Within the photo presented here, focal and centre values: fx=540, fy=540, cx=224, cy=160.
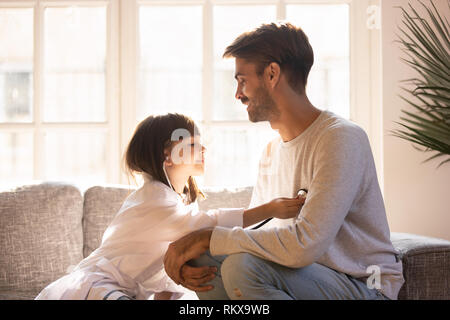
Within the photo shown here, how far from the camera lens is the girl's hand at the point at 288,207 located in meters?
1.51

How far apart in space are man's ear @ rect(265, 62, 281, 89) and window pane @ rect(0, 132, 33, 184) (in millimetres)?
1580

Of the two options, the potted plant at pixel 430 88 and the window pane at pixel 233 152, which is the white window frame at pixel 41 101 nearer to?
the window pane at pixel 233 152

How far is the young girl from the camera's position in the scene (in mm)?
1571

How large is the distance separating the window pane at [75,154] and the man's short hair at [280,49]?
1.32m

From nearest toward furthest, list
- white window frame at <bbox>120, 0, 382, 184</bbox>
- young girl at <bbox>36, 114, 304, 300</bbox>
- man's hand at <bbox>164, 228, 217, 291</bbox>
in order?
1. man's hand at <bbox>164, 228, 217, 291</bbox>
2. young girl at <bbox>36, 114, 304, 300</bbox>
3. white window frame at <bbox>120, 0, 382, 184</bbox>

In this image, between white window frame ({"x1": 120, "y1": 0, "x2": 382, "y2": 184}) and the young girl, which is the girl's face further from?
white window frame ({"x1": 120, "y1": 0, "x2": 382, "y2": 184})

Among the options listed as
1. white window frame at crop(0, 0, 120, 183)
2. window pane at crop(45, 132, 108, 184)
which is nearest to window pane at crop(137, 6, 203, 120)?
white window frame at crop(0, 0, 120, 183)

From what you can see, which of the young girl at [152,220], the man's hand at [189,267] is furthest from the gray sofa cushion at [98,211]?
the man's hand at [189,267]

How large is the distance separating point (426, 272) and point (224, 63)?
154 centimetres

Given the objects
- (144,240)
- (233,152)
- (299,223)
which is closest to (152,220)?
(144,240)

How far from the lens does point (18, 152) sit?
108 inches

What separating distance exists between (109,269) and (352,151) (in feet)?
2.60

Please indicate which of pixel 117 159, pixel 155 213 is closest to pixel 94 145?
pixel 117 159
